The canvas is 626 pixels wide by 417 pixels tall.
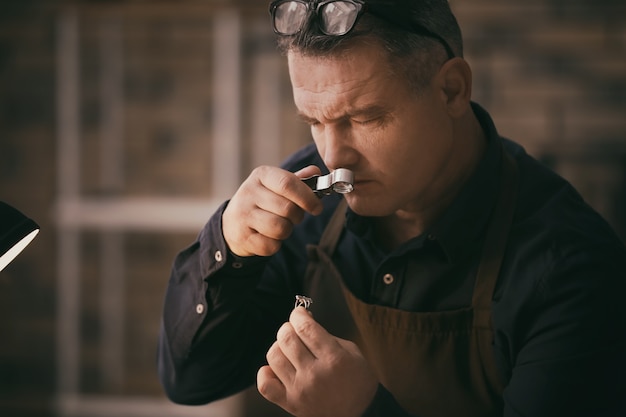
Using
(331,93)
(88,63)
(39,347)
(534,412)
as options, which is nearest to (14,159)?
(88,63)

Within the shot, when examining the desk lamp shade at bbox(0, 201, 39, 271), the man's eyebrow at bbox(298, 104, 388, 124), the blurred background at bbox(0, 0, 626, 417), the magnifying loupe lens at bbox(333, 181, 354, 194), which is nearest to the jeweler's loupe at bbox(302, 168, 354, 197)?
the magnifying loupe lens at bbox(333, 181, 354, 194)

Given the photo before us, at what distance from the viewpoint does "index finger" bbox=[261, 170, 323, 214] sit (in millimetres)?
1814

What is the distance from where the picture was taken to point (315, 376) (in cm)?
168

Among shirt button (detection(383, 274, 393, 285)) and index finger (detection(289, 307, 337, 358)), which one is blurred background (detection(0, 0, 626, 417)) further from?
index finger (detection(289, 307, 337, 358))

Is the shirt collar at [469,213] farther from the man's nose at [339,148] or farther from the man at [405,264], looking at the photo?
the man's nose at [339,148]

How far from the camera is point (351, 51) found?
176cm

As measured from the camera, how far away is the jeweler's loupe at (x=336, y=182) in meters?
1.75

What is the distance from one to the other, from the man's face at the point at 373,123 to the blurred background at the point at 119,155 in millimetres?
2188

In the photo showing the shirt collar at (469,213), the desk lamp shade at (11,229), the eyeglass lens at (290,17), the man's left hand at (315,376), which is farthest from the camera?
the shirt collar at (469,213)

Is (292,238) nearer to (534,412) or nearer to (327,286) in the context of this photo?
(327,286)

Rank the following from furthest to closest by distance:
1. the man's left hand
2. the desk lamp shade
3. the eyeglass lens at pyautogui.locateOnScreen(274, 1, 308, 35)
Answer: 1. the eyeglass lens at pyautogui.locateOnScreen(274, 1, 308, 35)
2. the man's left hand
3. the desk lamp shade

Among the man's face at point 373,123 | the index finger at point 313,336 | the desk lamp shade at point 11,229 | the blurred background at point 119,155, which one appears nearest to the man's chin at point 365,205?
the man's face at point 373,123

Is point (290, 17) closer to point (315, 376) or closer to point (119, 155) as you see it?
point (315, 376)

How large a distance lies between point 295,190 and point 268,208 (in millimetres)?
69
